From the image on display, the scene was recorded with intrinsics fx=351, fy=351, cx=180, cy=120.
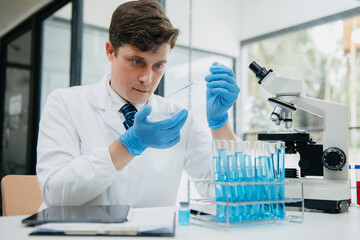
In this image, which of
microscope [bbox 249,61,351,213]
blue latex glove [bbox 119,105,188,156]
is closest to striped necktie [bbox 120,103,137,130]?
blue latex glove [bbox 119,105,188,156]

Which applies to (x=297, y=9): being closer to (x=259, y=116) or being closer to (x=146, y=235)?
(x=259, y=116)

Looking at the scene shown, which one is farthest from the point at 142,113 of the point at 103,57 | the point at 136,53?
the point at 103,57

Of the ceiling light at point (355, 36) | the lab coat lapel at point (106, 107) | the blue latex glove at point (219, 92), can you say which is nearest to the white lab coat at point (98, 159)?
the lab coat lapel at point (106, 107)

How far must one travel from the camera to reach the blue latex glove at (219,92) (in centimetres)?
138

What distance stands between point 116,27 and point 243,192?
0.89 m

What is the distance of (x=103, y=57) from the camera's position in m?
3.31

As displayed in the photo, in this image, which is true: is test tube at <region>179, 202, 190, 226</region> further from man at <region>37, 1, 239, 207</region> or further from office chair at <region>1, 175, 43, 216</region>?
office chair at <region>1, 175, 43, 216</region>

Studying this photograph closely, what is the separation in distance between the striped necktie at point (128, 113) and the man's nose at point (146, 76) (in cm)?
17

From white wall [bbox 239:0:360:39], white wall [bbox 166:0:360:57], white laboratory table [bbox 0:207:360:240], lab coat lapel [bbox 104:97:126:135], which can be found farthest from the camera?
white wall [bbox 239:0:360:39]

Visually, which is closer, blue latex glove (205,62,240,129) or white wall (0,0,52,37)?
blue latex glove (205,62,240,129)

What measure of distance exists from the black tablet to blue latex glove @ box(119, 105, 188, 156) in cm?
25

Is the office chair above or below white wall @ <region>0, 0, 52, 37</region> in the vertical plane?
below

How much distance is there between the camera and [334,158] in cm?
131

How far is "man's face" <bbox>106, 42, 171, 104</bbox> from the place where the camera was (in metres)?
1.42
